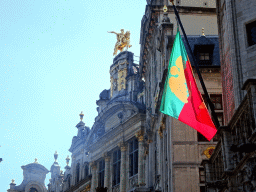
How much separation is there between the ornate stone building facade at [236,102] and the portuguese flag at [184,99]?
1.00m

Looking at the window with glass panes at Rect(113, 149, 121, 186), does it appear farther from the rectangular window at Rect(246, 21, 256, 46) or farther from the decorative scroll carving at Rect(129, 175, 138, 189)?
the rectangular window at Rect(246, 21, 256, 46)

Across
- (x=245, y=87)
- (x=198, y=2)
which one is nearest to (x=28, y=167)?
(x=198, y=2)

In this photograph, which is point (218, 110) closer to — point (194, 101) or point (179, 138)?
point (179, 138)

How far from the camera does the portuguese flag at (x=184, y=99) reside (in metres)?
13.4

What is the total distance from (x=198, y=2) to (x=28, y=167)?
45.8m

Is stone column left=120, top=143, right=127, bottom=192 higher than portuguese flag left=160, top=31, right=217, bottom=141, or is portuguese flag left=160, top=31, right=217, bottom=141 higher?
stone column left=120, top=143, right=127, bottom=192

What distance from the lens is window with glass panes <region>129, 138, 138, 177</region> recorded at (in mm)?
35250

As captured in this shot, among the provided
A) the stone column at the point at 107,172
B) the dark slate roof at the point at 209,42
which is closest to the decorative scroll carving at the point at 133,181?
the stone column at the point at 107,172

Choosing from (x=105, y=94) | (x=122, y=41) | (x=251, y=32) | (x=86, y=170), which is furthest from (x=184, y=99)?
(x=86, y=170)

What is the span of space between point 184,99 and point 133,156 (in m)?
22.6

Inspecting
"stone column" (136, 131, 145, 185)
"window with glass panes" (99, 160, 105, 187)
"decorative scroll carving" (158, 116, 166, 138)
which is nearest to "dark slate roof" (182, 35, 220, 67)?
"decorative scroll carving" (158, 116, 166, 138)

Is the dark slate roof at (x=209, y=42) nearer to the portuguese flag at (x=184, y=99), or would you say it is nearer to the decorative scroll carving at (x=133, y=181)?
the portuguese flag at (x=184, y=99)

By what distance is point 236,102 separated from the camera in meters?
13.5

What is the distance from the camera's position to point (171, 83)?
47.1 ft
